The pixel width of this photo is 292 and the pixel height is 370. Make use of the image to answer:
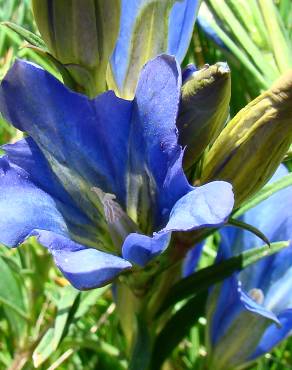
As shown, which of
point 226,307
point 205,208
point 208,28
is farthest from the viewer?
point 208,28

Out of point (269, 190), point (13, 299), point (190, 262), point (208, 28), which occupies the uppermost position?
point (208, 28)

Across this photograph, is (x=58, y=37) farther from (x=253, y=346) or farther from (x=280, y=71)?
(x=253, y=346)

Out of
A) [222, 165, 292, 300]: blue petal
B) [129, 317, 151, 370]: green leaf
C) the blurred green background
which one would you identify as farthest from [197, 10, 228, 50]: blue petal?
[129, 317, 151, 370]: green leaf

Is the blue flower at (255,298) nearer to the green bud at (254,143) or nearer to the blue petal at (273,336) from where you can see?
the blue petal at (273,336)

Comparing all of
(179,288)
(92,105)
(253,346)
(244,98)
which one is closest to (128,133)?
(92,105)

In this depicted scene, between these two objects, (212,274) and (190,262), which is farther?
(190,262)

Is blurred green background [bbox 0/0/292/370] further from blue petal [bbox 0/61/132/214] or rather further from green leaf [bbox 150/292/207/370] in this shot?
blue petal [bbox 0/61/132/214]

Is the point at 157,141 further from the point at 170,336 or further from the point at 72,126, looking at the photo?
the point at 170,336

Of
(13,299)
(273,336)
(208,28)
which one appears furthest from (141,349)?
(208,28)
